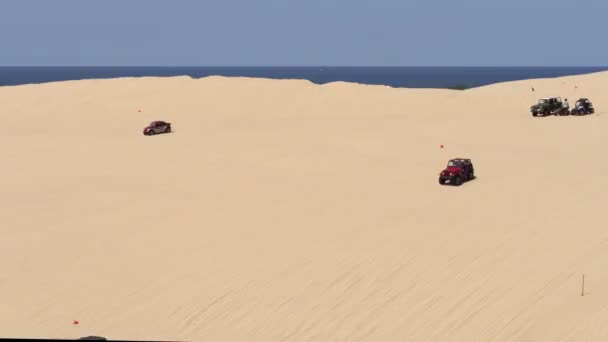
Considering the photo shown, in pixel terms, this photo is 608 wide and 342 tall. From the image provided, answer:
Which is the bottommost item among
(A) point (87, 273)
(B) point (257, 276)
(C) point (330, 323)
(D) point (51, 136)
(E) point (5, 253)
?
(D) point (51, 136)

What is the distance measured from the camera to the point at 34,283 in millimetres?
21062

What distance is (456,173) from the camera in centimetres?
2969

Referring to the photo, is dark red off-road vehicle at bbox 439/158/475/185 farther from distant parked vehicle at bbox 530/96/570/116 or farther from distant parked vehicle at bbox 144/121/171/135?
distant parked vehicle at bbox 144/121/171/135

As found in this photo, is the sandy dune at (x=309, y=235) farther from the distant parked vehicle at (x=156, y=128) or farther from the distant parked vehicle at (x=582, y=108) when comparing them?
the distant parked vehicle at (x=582, y=108)

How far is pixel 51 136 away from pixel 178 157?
50.1 ft

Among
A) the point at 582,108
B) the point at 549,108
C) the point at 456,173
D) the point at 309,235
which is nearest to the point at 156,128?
the point at 456,173

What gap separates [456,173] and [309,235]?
29.7 feet

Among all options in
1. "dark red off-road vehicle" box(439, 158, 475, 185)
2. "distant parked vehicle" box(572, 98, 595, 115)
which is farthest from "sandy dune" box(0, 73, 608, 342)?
"distant parked vehicle" box(572, 98, 595, 115)

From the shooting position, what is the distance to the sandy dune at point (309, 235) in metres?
17.7

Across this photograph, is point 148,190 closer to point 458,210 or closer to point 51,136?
point 458,210

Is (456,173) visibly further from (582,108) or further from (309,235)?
(582,108)

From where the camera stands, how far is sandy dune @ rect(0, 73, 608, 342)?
17.7 metres

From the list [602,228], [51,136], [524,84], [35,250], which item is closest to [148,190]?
[35,250]

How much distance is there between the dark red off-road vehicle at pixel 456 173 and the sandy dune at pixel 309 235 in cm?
46
